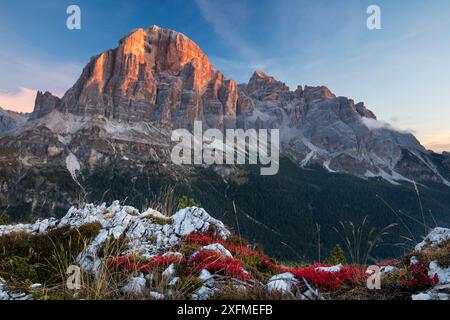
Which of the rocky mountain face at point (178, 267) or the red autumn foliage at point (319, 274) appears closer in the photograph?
the rocky mountain face at point (178, 267)

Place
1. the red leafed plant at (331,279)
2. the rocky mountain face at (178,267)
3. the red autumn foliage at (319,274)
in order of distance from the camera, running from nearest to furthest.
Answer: the rocky mountain face at (178,267) → the red autumn foliage at (319,274) → the red leafed plant at (331,279)

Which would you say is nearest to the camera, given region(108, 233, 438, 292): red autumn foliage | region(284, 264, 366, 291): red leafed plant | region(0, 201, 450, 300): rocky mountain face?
region(0, 201, 450, 300): rocky mountain face

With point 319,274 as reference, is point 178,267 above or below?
below

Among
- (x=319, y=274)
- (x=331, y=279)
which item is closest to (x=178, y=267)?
(x=319, y=274)

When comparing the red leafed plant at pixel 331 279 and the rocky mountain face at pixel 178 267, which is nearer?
the rocky mountain face at pixel 178 267

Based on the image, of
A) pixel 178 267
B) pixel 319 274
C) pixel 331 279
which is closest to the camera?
pixel 331 279

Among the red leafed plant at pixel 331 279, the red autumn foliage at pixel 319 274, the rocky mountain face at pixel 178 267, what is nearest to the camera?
the rocky mountain face at pixel 178 267

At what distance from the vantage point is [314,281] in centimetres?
750

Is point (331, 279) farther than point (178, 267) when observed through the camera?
No

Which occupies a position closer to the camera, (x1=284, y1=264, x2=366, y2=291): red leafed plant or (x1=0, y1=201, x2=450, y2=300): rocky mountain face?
(x1=0, y1=201, x2=450, y2=300): rocky mountain face

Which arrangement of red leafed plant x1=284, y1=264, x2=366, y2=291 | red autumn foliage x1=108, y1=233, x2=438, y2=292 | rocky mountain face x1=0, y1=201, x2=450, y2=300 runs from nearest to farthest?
rocky mountain face x1=0, y1=201, x2=450, y2=300 → red autumn foliage x1=108, y1=233, x2=438, y2=292 → red leafed plant x1=284, y1=264, x2=366, y2=291

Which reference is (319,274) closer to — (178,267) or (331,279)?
(331,279)
